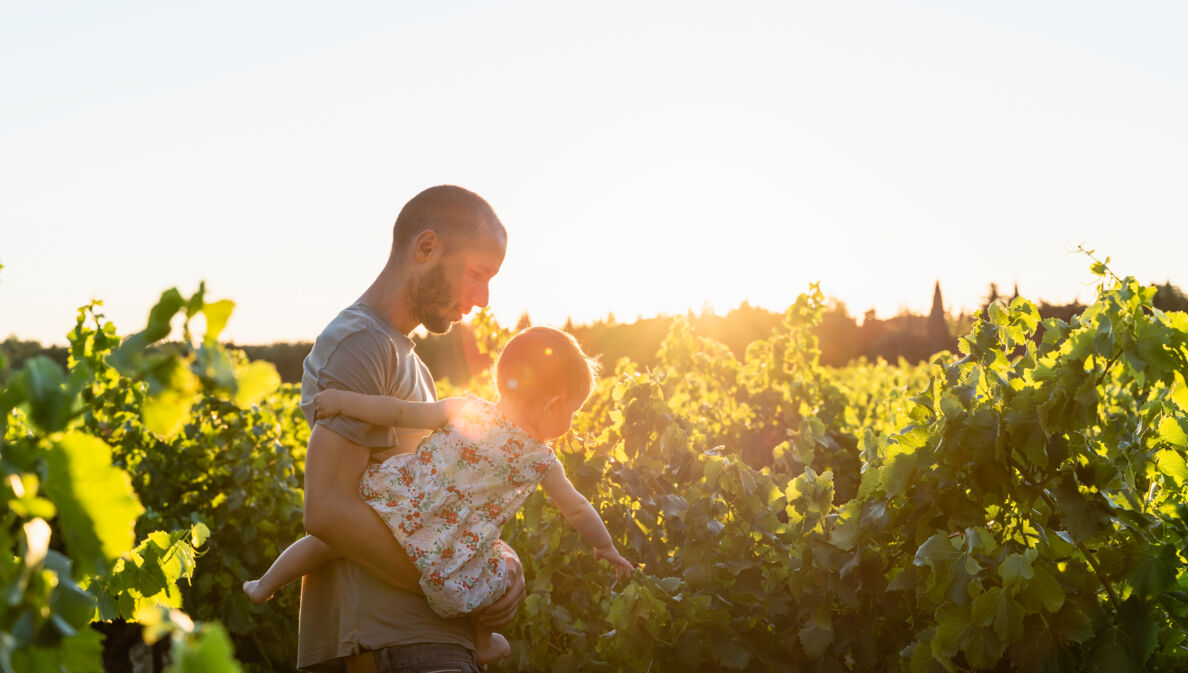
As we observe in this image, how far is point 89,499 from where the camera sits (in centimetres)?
75

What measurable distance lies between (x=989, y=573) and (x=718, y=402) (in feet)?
18.0

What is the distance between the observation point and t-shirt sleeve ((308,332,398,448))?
229 cm

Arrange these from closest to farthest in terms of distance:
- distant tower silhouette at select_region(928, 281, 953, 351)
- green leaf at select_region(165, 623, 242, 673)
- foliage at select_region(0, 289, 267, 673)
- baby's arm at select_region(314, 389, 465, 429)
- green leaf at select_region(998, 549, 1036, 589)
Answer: green leaf at select_region(165, 623, 242, 673) → foliage at select_region(0, 289, 267, 673) → green leaf at select_region(998, 549, 1036, 589) → baby's arm at select_region(314, 389, 465, 429) → distant tower silhouette at select_region(928, 281, 953, 351)

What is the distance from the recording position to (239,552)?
669 cm

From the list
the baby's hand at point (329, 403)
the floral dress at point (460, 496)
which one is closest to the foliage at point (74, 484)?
the baby's hand at point (329, 403)

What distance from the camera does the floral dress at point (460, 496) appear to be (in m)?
2.38

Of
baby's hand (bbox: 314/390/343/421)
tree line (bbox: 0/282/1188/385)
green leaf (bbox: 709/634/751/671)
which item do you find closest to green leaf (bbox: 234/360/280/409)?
baby's hand (bbox: 314/390/343/421)

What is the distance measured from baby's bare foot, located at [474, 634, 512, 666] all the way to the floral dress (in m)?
0.20

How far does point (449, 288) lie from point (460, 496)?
542 millimetres

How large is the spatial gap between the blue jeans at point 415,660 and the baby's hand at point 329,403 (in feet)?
1.88

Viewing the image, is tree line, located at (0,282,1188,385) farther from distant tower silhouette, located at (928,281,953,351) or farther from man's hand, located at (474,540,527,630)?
man's hand, located at (474,540,527,630)

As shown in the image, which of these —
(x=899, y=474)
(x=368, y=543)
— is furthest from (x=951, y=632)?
(x=368, y=543)

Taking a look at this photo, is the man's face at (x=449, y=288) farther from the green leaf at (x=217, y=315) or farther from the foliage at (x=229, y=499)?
the foliage at (x=229, y=499)

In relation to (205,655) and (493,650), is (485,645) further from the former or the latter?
(205,655)
